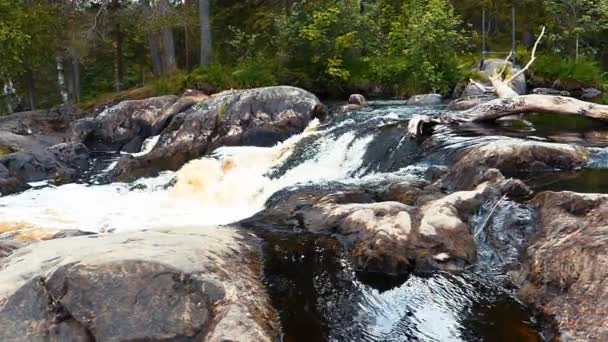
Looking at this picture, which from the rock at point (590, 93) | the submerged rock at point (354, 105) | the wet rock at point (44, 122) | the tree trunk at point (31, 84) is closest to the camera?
the submerged rock at point (354, 105)

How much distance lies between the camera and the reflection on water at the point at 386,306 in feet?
14.3

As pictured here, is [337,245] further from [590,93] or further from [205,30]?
[205,30]

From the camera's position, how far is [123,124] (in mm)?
16391

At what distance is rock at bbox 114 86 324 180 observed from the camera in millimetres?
13586

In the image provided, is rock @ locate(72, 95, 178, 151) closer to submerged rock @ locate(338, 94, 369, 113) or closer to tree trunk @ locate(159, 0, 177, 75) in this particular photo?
tree trunk @ locate(159, 0, 177, 75)

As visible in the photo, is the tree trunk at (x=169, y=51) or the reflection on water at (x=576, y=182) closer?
the reflection on water at (x=576, y=182)

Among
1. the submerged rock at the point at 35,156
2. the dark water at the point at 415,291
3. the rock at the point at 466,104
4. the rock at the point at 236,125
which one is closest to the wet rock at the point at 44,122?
the submerged rock at the point at 35,156

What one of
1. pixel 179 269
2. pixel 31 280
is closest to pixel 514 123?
pixel 179 269

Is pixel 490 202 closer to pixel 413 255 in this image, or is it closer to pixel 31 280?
pixel 413 255

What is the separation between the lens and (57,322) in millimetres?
3922

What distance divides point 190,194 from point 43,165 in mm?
4919

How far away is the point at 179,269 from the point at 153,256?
1.04 ft

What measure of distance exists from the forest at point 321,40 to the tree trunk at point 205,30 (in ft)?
0.13

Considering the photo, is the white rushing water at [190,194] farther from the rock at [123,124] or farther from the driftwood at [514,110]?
the rock at [123,124]
